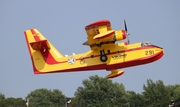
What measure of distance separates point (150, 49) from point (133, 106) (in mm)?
43617

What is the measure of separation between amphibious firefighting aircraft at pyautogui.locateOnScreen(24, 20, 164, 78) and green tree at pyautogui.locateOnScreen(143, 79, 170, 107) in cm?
3696

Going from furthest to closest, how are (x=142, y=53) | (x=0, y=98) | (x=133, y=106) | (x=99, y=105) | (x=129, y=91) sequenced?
(x=0, y=98) → (x=129, y=91) → (x=99, y=105) → (x=133, y=106) → (x=142, y=53)

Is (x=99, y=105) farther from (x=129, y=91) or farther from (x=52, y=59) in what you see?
(x=52, y=59)

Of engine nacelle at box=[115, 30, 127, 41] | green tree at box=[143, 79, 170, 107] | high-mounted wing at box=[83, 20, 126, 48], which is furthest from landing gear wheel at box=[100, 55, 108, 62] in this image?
green tree at box=[143, 79, 170, 107]

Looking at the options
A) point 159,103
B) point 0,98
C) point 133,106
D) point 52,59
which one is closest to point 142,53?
point 52,59

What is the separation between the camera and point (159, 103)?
72375 millimetres

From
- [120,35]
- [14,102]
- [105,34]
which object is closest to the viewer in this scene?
[105,34]

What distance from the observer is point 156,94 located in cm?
7469

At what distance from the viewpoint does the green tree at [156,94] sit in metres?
72.6

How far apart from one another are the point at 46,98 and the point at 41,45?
249 ft

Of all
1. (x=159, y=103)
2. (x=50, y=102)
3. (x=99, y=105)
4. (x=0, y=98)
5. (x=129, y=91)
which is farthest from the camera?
(x=50, y=102)

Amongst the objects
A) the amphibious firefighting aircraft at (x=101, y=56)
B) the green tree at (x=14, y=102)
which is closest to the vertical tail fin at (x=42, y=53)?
the amphibious firefighting aircraft at (x=101, y=56)

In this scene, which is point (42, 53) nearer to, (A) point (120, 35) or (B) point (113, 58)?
(B) point (113, 58)

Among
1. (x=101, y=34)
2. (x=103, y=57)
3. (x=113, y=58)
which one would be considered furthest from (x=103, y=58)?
(x=101, y=34)
